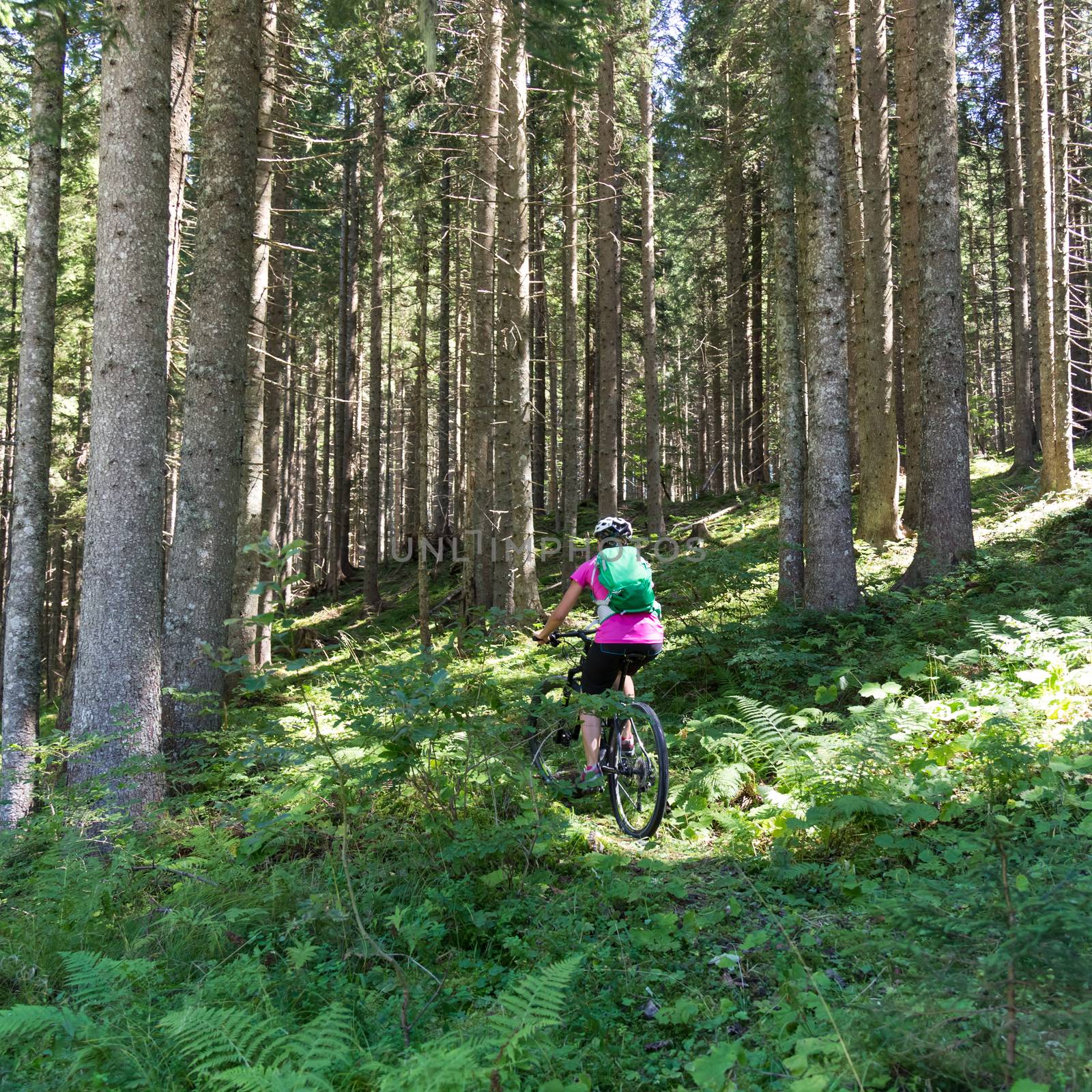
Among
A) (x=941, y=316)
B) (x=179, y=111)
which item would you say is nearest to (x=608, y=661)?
(x=941, y=316)

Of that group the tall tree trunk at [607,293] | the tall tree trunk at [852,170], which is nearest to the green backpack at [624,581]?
the tall tree trunk at [852,170]

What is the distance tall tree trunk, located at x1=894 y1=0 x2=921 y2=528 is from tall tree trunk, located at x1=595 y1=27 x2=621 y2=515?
5.62m

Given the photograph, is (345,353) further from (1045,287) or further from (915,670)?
(915,670)

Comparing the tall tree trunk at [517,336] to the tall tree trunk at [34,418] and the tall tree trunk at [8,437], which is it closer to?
the tall tree trunk at [34,418]

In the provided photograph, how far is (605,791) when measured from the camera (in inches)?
240

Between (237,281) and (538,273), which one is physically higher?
(538,273)

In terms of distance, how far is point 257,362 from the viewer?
12.1 m

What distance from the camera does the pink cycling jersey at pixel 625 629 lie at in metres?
5.60

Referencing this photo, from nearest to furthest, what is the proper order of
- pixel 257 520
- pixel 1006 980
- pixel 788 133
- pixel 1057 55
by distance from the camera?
pixel 1006 980 → pixel 788 133 → pixel 257 520 → pixel 1057 55

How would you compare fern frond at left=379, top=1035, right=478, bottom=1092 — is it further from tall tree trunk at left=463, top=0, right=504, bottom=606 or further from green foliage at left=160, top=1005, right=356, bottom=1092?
tall tree trunk at left=463, top=0, right=504, bottom=606

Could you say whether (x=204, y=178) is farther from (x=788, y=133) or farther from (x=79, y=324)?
(x=79, y=324)

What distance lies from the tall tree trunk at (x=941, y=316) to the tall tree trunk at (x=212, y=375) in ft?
25.0

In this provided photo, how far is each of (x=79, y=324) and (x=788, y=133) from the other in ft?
59.3

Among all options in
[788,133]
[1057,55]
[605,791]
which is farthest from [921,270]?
[1057,55]
